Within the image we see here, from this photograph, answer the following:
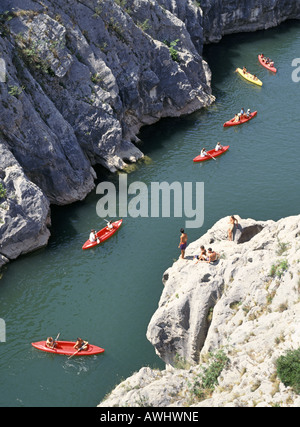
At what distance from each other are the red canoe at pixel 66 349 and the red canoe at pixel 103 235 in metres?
8.89

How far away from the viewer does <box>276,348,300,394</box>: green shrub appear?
Result: 17391 mm

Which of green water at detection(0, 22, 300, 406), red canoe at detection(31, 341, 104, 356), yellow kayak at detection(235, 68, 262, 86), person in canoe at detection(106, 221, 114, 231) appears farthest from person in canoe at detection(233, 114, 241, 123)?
red canoe at detection(31, 341, 104, 356)

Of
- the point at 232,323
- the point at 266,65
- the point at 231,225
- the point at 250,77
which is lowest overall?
the point at 266,65

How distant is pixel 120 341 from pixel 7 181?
13.8 metres

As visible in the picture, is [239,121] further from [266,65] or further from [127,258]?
[127,258]

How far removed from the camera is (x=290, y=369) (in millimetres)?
17719

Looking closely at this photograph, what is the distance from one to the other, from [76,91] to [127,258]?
16.0 metres

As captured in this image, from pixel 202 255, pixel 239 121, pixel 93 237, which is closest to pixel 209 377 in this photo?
pixel 202 255

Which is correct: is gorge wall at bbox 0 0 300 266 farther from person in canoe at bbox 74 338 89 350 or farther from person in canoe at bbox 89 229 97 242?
person in canoe at bbox 74 338 89 350

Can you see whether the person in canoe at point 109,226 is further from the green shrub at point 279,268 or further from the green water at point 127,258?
the green shrub at point 279,268

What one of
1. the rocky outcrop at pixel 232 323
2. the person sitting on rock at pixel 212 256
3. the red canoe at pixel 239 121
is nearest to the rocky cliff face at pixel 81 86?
the red canoe at pixel 239 121

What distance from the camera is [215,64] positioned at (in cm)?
6544

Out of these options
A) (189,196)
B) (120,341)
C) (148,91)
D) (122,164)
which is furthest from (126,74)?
(120,341)

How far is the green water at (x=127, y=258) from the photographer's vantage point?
1119 inches
